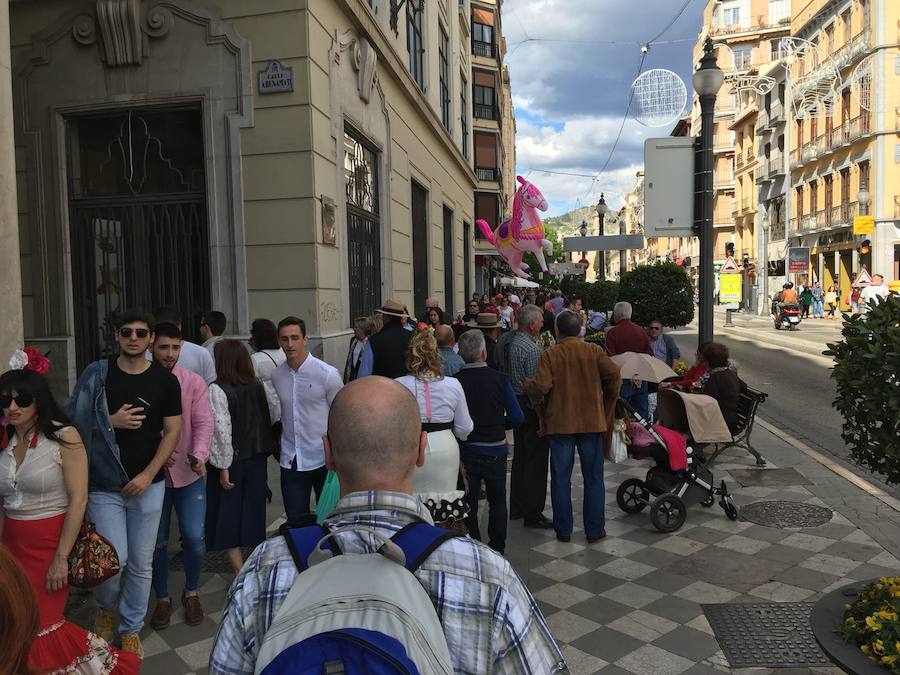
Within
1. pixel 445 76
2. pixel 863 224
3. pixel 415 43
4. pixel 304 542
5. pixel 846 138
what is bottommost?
pixel 304 542

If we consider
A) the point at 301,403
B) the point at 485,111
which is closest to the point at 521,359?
the point at 301,403

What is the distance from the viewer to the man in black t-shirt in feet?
13.2

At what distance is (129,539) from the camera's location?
421cm

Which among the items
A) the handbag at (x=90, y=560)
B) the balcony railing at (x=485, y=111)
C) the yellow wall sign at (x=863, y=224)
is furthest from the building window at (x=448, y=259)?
the yellow wall sign at (x=863, y=224)

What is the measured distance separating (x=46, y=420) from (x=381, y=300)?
932 centimetres

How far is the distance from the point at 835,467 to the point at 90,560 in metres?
7.72

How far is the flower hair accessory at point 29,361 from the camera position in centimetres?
386

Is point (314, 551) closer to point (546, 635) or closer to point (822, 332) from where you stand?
point (546, 635)

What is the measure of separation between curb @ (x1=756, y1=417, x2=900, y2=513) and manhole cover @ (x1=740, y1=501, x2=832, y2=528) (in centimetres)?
74

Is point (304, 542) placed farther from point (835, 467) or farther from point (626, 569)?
point (835, 467)

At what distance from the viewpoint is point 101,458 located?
401 centimetres

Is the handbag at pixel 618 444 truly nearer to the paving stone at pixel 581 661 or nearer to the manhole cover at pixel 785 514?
the manhole cover at pixel 785 514

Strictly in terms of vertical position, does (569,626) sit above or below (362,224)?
below

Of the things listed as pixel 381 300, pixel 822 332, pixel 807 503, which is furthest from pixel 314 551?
pixel 822 332
